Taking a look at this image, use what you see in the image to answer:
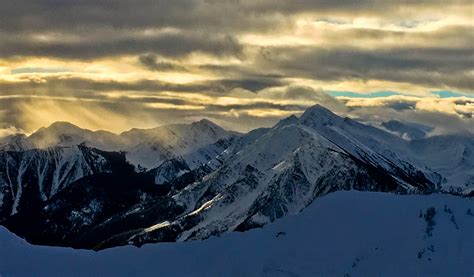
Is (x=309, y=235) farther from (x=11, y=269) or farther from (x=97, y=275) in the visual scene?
(x=11, y=269)

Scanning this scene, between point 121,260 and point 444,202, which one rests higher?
point 444,202

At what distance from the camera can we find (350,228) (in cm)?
11325

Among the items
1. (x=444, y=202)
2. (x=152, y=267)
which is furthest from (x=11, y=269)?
(x=444, y=202)

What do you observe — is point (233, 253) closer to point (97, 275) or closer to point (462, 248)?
point (97, 275)

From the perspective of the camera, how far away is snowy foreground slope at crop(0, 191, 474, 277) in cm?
10438

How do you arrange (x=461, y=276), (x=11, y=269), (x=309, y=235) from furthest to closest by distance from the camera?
(x=309, y=235), (x=11, y=269), (x=461, y=276)

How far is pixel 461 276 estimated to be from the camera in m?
97.9

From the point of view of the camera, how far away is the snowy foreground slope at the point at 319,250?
342ft

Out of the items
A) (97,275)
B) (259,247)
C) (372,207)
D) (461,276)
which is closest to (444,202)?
(372,207)

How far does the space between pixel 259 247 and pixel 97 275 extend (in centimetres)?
2139

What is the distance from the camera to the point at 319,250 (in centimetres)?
10938

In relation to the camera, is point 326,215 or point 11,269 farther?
point 326,215

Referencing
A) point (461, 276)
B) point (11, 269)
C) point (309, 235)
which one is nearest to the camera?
point (461, 276)

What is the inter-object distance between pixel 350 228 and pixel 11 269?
143 ft
